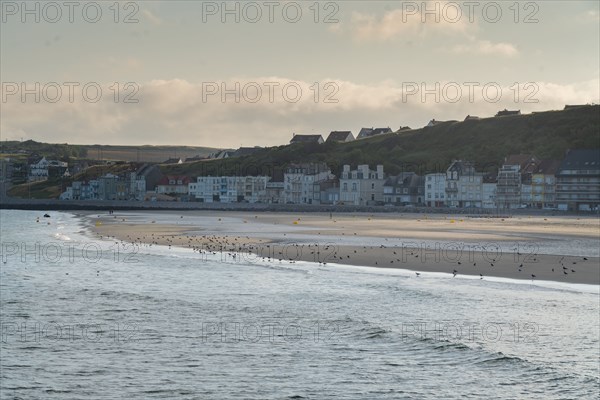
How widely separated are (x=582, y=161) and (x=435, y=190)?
90.4 ft

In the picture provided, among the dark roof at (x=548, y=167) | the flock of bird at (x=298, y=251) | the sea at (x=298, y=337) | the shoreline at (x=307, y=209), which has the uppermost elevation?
the dark roof at (x=548, y=167)

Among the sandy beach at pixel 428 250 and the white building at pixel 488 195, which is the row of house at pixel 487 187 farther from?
the sandy beach at pixel 428 250

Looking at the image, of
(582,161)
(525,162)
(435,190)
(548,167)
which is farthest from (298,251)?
(525,162)

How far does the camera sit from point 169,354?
2061 cm

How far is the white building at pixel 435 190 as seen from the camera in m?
159

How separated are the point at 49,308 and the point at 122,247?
28.5 meters

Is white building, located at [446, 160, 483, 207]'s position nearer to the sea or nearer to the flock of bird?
the flock of bird

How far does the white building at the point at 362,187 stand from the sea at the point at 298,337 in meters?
131

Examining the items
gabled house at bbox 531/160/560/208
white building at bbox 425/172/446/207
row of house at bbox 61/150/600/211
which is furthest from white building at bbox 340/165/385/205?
gabled house at bbox 531/160/560/208

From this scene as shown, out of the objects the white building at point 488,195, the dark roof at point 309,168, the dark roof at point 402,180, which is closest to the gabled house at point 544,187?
the white building at point 488,195

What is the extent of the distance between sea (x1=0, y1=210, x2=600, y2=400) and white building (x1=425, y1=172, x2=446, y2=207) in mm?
124409

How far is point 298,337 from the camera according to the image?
2247cm

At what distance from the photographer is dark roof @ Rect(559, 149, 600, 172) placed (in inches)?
5906

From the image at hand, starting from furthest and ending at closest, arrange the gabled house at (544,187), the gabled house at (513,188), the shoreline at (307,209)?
1. the gabled house at (513,188)
2. the gabled house at (544,187)
3. the shoreline at (307,209)
